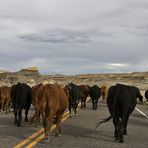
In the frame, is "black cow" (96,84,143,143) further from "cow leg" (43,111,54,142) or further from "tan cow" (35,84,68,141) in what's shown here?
"cow leg" (43,111,54,142)

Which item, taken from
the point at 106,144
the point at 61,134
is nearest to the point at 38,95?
the point at 61,134

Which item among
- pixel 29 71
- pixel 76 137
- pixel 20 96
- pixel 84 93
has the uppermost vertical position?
pixel 29 71

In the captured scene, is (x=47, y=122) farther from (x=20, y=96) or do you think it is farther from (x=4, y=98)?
(x=4, y=98)

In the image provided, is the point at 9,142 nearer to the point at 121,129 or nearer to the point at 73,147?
the point at 73,147

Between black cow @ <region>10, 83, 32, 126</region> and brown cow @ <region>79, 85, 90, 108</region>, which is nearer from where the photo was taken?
black cow @ <region>10, 83, 32, 126</region>

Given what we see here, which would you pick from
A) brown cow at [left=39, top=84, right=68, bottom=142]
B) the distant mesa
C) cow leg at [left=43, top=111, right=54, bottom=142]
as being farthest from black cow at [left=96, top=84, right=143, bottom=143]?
the distant mesa

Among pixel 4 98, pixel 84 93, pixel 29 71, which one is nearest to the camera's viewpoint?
pixel 4 98

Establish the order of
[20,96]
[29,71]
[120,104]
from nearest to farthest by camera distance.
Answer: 1. [120,104]
2. [20,96]
3. [29,71]

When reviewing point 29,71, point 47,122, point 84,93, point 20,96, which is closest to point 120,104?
point 47,122

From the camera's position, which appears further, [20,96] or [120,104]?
[20,96]

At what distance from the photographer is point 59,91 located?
1293cm

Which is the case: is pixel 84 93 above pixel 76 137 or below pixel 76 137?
above

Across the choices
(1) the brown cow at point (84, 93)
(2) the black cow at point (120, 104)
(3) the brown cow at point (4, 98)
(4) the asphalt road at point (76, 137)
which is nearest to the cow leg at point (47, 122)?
(4) the asphalt road at point (76, 137)

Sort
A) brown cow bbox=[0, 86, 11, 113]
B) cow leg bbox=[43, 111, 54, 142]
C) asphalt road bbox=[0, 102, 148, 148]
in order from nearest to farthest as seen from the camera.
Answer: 1. asphalt road bbox=[0, 102, 148, 148]
2. cow leg bbox=[43, 111, 54, 142]
3. brown cow bbox=[0, 86, 11, 113]
